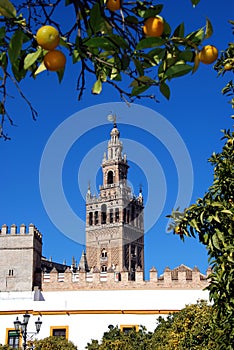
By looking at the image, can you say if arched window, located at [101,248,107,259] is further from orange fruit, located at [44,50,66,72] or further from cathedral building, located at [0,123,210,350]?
orange fruit, located at [44,50,66,72]

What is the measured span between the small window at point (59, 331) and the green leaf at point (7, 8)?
1838 cm

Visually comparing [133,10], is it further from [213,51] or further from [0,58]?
[0,58]

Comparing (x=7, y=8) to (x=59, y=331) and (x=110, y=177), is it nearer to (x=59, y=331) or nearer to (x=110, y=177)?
(x=59, y=331)

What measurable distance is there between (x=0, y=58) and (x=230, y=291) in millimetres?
2650

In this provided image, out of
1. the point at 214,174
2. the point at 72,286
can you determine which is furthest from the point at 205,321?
the point at 72,286

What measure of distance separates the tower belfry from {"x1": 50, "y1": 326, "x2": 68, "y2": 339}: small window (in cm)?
3781

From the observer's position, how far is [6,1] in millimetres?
1025

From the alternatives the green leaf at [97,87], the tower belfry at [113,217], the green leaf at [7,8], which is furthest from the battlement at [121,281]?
the tower belfry at [113,217]

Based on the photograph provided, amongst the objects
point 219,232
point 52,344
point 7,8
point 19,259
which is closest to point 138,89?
point 7,8

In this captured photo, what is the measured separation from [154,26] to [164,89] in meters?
0.16

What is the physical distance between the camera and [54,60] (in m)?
1.10

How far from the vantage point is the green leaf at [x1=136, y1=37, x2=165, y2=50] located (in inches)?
44.5

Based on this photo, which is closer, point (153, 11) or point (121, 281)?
point (153, 11)

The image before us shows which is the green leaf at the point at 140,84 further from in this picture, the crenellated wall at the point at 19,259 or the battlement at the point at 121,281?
the crenellated wall at the point at 19,259
